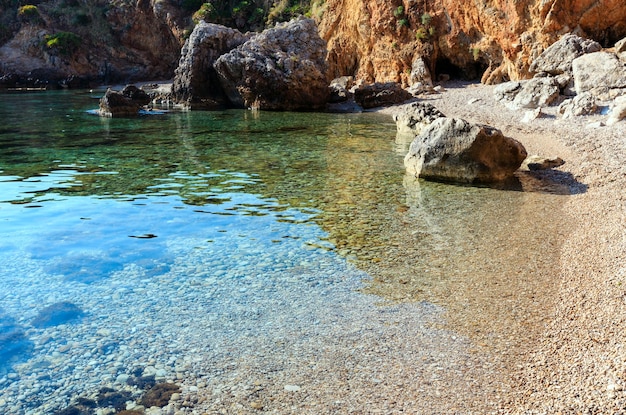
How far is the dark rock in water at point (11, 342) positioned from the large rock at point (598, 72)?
17.7 metres

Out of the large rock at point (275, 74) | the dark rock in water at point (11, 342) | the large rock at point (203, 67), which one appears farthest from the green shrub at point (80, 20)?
the dark rock in water at point (11, 342)

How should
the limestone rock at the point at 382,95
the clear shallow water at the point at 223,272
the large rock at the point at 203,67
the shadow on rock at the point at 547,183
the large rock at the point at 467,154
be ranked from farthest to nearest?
the large rock at the point at 203,67
the limestone rock at the point at 382,95
the large rock at the point at 467,154
the shadow on rock at the point at 547,183
the clear shallow water at the point at 223,272

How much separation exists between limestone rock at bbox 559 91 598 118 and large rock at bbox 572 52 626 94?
3.19 ft

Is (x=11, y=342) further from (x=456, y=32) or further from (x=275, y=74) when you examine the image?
(x=456, y=32)

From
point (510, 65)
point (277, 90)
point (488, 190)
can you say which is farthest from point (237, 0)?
point (488, 190)

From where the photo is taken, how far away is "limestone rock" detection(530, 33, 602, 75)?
21.1 metres

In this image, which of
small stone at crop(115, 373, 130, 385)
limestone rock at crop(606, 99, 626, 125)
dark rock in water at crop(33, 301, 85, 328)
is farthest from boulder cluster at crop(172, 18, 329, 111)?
small stone at crop(115, 373, 130, 385)

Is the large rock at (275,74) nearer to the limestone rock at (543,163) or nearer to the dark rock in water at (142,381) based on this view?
the limestone rock at (543,163)

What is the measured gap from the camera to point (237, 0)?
50188 millimetres

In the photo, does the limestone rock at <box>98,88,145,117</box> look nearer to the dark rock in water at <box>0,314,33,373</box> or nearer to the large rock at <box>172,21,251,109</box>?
the large rock at <box>172,21,251,109</box>

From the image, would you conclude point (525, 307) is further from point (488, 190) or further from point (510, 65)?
point (510, 65)

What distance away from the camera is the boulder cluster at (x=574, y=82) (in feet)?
54.8

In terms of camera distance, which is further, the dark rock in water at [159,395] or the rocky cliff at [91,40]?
the rocky cliff at [91,40]

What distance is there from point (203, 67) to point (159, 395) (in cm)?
2726
